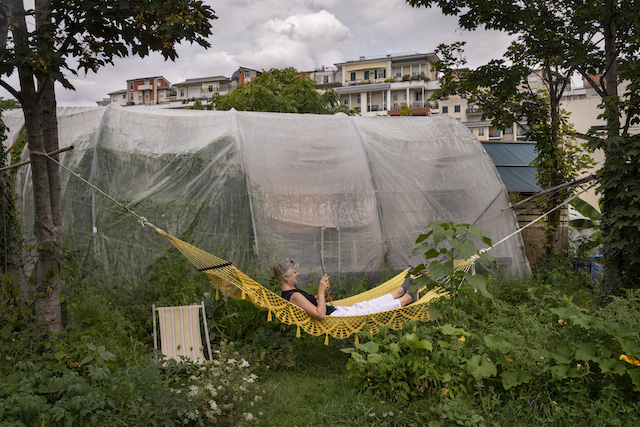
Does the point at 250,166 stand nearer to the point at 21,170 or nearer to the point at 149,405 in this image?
the point at 21,170

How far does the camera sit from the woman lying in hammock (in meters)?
4.20

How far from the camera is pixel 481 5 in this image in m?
6.42

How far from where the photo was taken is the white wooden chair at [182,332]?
425 cm

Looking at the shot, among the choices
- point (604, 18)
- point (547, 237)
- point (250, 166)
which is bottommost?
point (547, 237)

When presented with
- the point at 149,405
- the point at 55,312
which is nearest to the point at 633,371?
the point at 149,405

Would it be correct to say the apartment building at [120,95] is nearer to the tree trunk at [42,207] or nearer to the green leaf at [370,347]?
the tree trunk at [42,207]

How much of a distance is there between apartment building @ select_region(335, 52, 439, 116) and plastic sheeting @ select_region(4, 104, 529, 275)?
3598cm

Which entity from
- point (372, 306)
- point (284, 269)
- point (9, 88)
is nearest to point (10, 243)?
point (9, 88)

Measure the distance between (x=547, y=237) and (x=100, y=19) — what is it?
6754 millimetres

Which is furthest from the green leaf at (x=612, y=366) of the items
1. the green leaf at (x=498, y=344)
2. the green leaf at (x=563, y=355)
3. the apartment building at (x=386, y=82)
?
the apartment building at (x=386, y=82)

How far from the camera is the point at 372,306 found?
15.6 feet

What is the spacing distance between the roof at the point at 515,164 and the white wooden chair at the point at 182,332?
5.85 meters

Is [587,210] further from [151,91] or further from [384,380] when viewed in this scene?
[151,91]

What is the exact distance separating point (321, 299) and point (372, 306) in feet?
2.53
